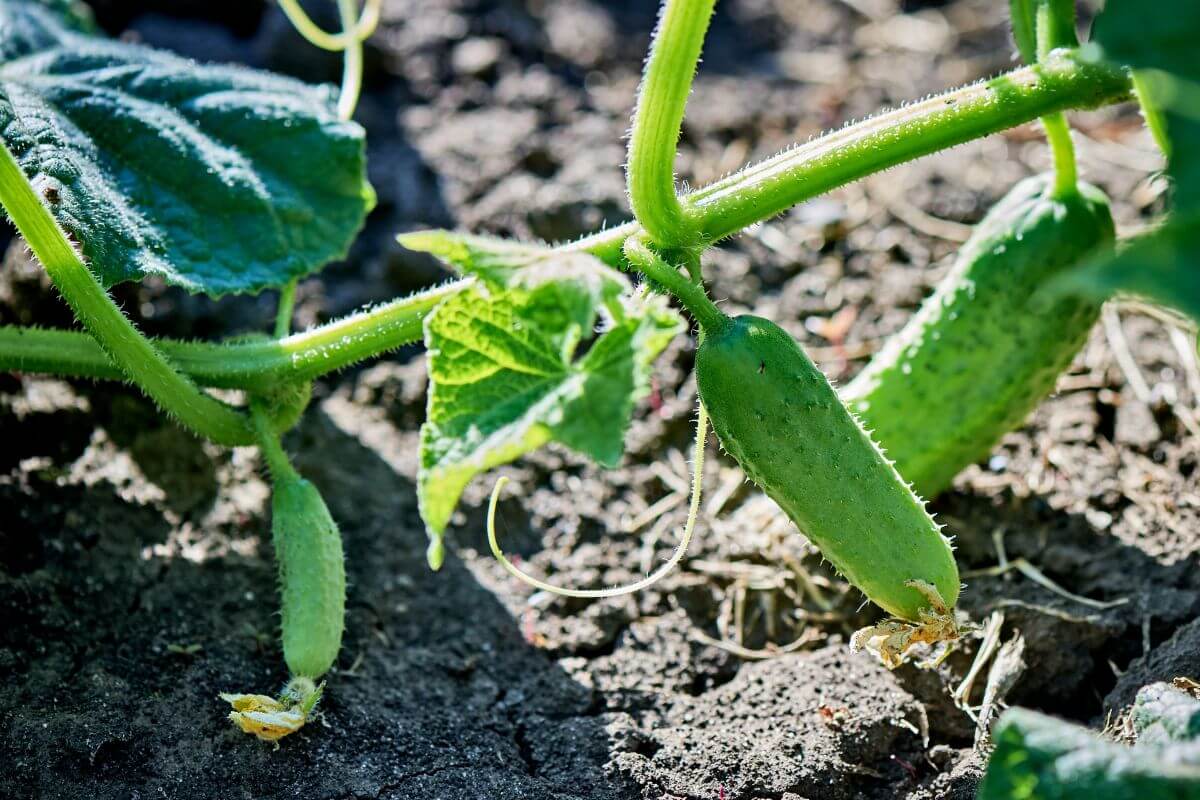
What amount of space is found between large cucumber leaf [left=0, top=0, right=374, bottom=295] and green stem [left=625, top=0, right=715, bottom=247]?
833 mm

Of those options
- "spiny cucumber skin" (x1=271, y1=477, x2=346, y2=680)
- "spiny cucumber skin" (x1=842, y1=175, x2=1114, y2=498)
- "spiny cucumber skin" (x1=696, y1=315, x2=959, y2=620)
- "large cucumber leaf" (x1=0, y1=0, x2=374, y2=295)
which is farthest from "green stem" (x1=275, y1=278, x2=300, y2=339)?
"spiny cucumber skin" (x1=842, y1=175, x2=1114, y2=498)

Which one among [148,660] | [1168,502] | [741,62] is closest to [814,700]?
[1168,502]

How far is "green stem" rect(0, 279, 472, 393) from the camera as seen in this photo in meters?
2.18

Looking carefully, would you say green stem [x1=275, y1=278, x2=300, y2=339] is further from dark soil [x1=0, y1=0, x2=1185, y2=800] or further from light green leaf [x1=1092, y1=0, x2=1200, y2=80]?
light green leaf [x1=1092, y1=0, x2=1200, y2=80]

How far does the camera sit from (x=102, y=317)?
6.84ft

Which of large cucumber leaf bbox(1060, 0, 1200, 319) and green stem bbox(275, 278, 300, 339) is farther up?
large cucumber leaf bbox(1060, 0, 1200, 319)

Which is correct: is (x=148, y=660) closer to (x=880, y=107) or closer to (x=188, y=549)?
(x=188, y=549)

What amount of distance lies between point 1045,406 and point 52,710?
2191 mm

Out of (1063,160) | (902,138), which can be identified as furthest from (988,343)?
(902,138)

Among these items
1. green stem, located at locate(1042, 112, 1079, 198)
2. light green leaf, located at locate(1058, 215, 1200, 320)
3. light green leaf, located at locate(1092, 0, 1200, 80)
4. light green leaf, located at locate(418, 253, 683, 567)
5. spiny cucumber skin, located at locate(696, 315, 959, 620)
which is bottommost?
spiny cucumber skin, located at locate(696, 315, 959, 620)

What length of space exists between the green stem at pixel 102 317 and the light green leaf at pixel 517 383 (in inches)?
28.5

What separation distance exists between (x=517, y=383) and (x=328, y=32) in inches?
94.1

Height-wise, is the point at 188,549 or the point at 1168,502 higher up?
the point at 1168,502

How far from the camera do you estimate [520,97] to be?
147 inches
